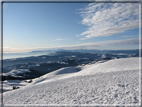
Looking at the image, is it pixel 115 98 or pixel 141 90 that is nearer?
pixel 115 98

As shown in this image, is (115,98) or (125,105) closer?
(125,105)

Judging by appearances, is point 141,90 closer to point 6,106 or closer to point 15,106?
point 15,106

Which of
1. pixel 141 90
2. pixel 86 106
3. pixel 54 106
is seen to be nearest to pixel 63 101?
pixel 54 106

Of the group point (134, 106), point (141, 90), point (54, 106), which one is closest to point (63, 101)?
point (54, 106)

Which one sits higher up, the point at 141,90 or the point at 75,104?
the point at 141,90

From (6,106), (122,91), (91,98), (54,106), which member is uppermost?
(122,91)

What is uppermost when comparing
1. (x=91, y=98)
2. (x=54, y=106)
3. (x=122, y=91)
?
(x=122, y=91)

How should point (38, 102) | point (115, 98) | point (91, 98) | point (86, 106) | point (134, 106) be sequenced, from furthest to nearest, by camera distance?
point (38, 102), point (91, 98), point (115, 98), point (86, 106), point (134, 106)

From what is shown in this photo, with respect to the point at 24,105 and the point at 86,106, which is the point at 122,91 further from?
the point at 24,105

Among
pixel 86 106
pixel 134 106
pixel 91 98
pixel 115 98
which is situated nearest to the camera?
pixel 134 106
